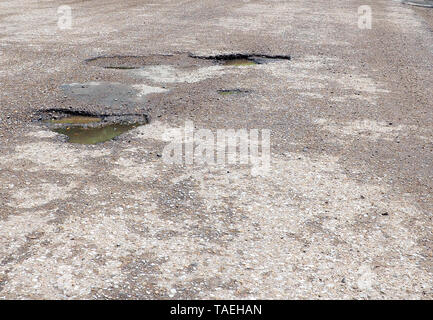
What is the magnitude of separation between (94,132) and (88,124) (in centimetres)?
34

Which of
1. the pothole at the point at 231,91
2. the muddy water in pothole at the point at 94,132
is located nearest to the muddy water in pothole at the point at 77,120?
the muddy water in pothole at the point at 94,132

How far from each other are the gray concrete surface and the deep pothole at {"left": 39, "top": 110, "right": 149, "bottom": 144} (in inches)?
8.5

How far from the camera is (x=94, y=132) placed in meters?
7.18

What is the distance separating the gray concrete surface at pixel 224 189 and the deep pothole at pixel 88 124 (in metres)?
0.22

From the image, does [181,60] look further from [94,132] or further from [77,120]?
[94,132]

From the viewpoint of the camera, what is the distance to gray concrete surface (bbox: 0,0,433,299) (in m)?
4.18

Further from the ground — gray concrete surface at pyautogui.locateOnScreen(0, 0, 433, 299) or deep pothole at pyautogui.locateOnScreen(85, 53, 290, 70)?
deep pothole at pyautogui.locateOnScreen(85, 53, 290, 70)

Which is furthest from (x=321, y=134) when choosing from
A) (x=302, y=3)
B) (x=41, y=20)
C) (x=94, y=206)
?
(x=302, y=3)

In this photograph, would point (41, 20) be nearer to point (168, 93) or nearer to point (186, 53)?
point (186, 53)

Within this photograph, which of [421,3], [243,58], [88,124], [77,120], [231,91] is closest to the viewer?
[88,124]

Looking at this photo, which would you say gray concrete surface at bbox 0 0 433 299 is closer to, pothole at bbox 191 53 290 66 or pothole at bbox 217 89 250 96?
pothole at bbox 217 89 250 96

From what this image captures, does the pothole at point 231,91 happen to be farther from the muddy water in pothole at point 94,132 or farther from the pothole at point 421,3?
the pothole at point 421,3

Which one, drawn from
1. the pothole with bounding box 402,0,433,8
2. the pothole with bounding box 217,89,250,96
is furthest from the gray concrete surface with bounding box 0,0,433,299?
the pothole with bounding box 402,0,433,8

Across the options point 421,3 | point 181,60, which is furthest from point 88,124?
point 421,3
